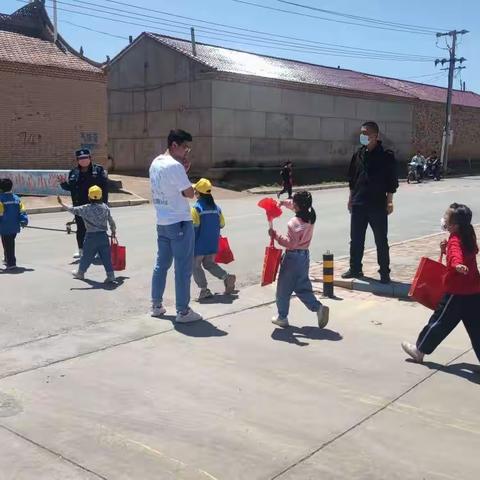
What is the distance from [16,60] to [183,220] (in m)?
20.8

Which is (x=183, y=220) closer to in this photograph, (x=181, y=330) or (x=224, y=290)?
(x=181, y=330)

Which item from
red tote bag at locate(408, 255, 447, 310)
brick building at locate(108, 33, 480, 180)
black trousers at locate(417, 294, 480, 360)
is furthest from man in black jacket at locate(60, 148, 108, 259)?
brick building at locate(108, 33, 480, 180)

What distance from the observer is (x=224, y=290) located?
308 inches

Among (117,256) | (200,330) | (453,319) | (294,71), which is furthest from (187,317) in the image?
(294,71)

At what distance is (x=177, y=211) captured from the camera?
5.95m

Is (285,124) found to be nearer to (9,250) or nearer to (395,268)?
(395,268)

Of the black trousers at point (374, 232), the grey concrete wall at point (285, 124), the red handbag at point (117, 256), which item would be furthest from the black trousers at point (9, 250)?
the grey concrete wall at point (285, 124)

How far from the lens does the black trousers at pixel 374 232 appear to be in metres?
7.58

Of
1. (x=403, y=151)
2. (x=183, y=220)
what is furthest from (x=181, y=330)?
(x=403, y=151)

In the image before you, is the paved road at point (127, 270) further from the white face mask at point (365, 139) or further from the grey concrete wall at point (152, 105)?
the grey concrete wall at point (152, 105)

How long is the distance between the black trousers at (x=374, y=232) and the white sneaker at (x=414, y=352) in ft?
8.43

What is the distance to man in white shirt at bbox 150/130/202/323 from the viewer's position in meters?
5.85

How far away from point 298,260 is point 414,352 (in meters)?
1.43

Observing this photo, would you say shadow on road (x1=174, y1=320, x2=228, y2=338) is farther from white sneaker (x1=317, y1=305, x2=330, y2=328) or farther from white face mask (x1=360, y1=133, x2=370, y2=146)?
white face mask (x1=360, y1=133, x2=370, y2=146)
